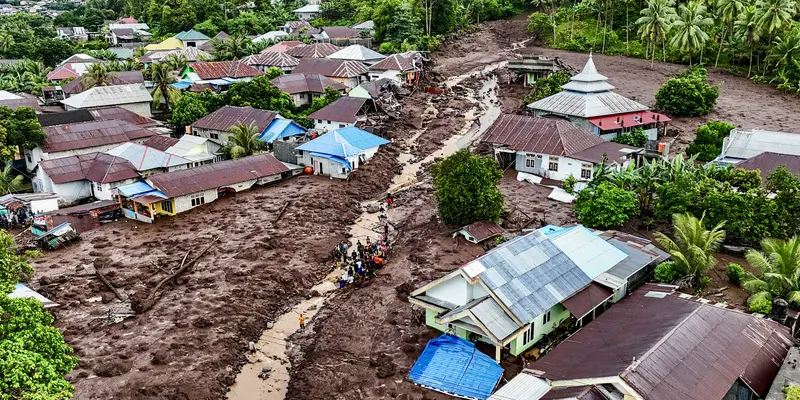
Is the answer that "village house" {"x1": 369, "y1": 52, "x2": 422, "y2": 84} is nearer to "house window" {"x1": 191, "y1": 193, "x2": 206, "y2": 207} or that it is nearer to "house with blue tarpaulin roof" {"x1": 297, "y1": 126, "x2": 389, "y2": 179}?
"house with blue tarpaulin roof" {"x1": 297, "y1": 126, "x2": 389, "y2": 179}

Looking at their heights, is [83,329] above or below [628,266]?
below

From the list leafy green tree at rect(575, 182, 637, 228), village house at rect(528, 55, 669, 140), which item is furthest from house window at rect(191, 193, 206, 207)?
village house at rect(528, 55, 669, 140)

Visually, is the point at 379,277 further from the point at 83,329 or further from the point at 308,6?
Result: the point at 308,6

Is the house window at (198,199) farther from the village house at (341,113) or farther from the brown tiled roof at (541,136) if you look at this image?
the brown tiled roof at (541,136)

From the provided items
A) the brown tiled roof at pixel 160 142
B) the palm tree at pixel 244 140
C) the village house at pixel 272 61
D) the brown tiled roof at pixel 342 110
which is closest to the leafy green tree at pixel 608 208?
the brown tiled roof at pixel 342 110

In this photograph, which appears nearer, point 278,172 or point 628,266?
point 628,266

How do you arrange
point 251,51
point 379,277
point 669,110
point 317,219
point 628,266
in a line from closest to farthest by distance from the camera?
point 628,266 < point 379,277 < point 317,219 < point 669,110 < point 251,51

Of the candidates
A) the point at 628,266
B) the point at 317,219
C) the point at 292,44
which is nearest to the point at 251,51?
the point at 292,44

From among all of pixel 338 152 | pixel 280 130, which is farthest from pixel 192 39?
pixel 338 152
